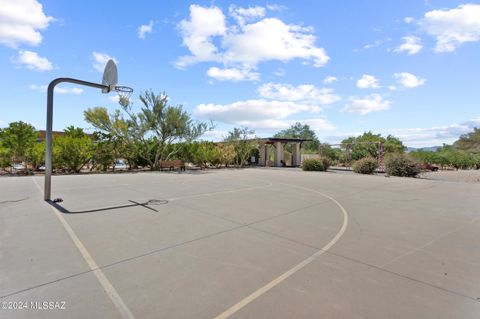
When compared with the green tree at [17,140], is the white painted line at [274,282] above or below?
below

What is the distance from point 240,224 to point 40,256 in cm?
331

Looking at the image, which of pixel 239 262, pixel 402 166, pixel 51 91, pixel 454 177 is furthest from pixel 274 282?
pixel 454 177

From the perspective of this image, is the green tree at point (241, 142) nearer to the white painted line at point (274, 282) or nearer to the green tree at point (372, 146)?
the green tree at point (372, 146)

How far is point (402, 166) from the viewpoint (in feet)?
54.7

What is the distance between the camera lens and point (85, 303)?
2.48 metres

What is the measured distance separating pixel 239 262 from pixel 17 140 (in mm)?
17841

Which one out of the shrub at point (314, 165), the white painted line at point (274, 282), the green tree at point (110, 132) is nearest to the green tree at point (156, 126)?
the green tree at point (110, 132)

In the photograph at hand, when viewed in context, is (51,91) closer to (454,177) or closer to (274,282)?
(274,282)

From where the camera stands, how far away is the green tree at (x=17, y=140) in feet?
48.8

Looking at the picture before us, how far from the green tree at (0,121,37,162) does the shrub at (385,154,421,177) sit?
23340mm

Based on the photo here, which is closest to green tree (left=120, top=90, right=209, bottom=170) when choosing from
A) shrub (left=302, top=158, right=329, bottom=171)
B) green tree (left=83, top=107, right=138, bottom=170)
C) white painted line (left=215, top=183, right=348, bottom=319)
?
green tree (left=83, top=107, right=138, bottom=170)

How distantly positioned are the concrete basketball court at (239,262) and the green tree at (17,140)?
11323mm

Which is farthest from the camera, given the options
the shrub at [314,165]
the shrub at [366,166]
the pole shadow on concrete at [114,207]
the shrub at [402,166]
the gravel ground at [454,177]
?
the shrub at [314,165]

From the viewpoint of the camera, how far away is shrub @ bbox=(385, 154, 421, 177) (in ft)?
54.1
